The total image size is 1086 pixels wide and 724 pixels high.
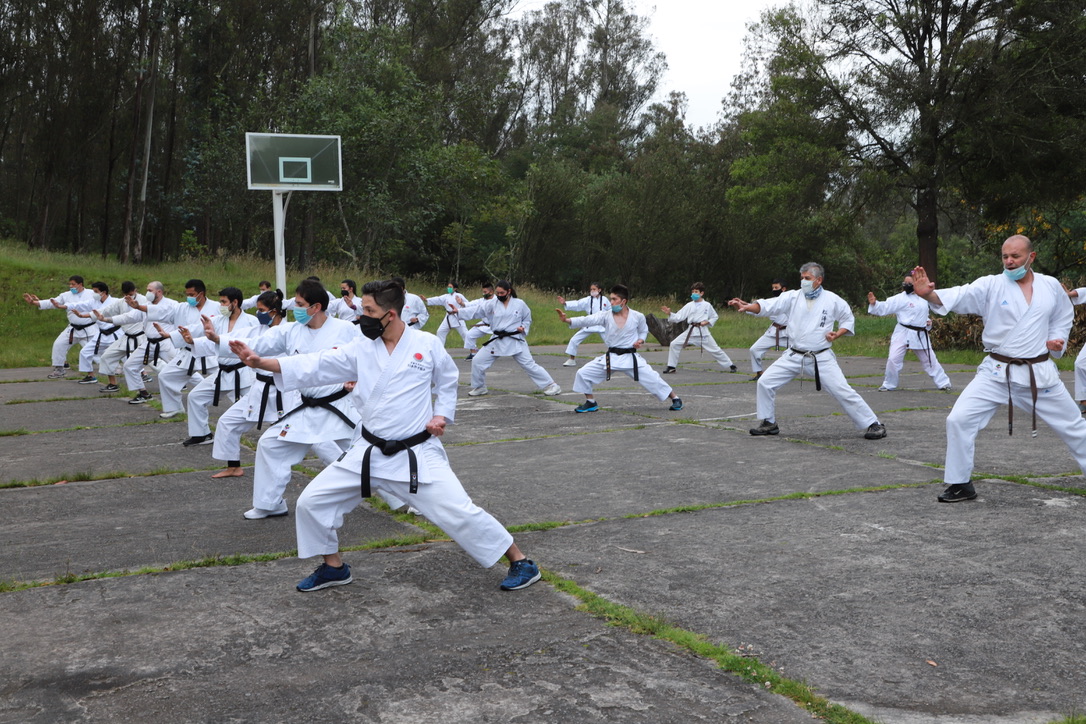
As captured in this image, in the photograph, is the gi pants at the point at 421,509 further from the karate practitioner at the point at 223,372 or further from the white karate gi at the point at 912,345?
the white karate gi at the point at 912,345

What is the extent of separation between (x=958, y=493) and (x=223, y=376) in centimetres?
642

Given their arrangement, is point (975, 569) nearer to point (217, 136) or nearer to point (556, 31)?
point (217, 136)

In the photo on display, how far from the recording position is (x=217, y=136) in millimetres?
33281

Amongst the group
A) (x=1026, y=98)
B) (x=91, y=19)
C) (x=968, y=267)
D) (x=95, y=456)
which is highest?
(x=91, y=19)

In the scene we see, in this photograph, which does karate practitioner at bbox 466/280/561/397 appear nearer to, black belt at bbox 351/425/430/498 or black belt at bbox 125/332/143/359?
black belt at bbox 125/332/143/359

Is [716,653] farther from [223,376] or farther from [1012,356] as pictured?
[223,376]

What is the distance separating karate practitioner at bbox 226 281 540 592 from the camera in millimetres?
4730

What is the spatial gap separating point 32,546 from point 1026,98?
945 inches

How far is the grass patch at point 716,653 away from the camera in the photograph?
11.1 feet

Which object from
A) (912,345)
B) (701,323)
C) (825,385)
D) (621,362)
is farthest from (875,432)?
(701,323)

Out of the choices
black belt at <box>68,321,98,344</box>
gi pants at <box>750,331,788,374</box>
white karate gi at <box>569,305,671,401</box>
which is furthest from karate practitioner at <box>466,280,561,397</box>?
black belt at <box>68,321,98,344</box>

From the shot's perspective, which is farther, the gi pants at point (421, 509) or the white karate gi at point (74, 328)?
the white karate gi at point (74, 328)

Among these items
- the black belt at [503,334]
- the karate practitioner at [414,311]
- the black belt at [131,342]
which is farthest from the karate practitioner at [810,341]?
the black belt at [131,342]

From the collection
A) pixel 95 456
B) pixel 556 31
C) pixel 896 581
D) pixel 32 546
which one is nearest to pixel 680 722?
pixel 896 581
